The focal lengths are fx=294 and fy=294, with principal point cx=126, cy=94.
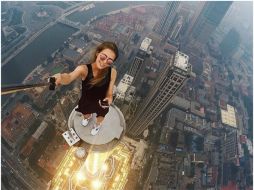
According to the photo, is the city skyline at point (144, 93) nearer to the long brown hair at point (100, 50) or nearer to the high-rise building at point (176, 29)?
the high-rise building at point (176, 29)

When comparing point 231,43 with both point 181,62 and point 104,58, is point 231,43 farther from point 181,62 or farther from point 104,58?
point 104,58

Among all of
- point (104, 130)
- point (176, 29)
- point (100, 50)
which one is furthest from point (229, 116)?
point (100, 50)

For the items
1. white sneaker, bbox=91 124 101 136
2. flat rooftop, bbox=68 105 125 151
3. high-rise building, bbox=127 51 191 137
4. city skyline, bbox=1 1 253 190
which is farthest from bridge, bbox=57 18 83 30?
white sneaker, bbox=91 124 101 136

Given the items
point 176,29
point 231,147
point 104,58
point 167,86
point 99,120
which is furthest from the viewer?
point 176,29

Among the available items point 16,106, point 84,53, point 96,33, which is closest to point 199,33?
point 96,33

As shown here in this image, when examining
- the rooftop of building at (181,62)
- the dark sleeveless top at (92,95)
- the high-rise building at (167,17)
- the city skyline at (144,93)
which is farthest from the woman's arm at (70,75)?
the high-rise building at (167,17)

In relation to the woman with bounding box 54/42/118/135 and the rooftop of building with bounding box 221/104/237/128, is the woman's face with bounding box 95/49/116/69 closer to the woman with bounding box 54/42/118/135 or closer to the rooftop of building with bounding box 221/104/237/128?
the woman with bounding box 54/42/118/135

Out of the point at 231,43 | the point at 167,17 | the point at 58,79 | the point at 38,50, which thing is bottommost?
the point at 38,50
